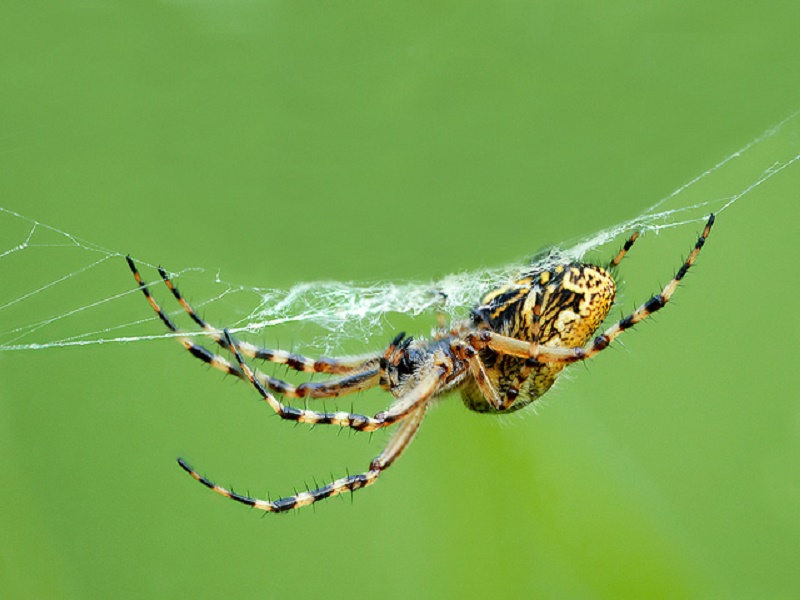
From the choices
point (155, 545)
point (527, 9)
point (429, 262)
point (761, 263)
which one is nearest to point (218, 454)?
point (155, 545)

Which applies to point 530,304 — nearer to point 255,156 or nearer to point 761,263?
point 255,156

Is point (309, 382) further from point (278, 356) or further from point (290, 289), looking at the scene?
point (290, 289)

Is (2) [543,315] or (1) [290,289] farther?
(1) [290,289]

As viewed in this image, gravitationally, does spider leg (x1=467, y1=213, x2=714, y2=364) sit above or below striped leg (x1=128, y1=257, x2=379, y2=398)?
below

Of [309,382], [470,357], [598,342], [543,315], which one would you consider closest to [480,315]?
[470,357]

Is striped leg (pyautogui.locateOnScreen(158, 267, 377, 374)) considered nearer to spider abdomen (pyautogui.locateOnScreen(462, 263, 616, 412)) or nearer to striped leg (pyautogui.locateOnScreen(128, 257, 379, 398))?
striped leg (pyautogui.locateOnScreen(128, 257, 379, 398))

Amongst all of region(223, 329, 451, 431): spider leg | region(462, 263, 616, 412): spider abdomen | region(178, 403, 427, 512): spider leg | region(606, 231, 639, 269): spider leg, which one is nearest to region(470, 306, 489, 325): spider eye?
region(462, 263, 616, 412): spider abdomen

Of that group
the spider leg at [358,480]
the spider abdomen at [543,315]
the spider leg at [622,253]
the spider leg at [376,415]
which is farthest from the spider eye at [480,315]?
the spider leg at [622,253]
